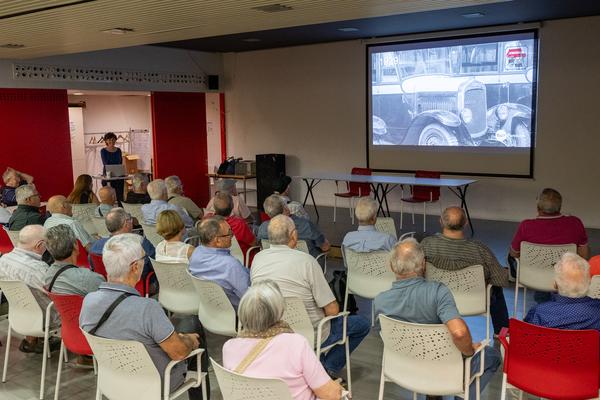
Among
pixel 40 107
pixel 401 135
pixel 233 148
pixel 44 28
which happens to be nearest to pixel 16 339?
pixel 44 28

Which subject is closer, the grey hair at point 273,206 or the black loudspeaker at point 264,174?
the grey hair at point 273,206

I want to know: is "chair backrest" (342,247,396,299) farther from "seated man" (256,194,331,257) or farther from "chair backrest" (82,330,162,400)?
"chair backrest" (82,330,162,400)

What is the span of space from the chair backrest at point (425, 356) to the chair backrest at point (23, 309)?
2.40 meters

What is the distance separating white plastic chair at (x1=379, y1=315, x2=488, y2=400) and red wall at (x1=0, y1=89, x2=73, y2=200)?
27.3 ft

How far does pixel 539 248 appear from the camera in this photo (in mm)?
4645

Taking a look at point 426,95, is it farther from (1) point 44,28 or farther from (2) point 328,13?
(1) point 44,28

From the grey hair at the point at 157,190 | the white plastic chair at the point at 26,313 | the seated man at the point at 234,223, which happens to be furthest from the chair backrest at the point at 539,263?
the grey hair at the point at 157,190

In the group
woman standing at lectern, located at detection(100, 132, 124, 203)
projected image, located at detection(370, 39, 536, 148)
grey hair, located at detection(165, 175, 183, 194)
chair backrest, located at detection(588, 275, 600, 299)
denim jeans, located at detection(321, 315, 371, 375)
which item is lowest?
denim jeans, located at detection(321, 315, 371, 375)

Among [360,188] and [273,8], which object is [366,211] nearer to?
[273,8]

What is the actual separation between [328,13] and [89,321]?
12.4ft

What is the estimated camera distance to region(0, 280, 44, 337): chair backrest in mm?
3883

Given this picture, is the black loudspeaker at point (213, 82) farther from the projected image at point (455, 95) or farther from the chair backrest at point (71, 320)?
the chair backrest at point (71, 320)

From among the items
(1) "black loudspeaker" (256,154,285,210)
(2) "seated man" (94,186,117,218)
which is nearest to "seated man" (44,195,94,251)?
(2) "seated man" (94,186,117,218)

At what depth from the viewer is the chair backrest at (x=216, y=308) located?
376 centimetres
